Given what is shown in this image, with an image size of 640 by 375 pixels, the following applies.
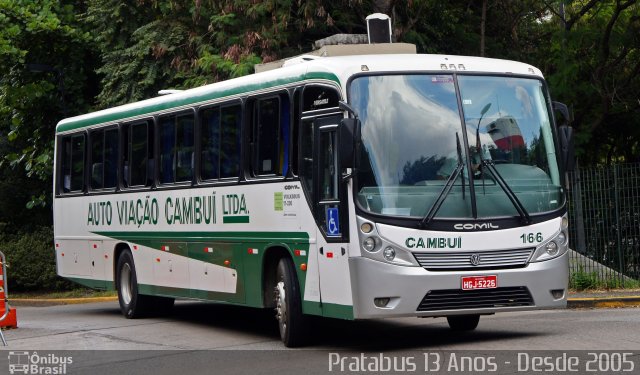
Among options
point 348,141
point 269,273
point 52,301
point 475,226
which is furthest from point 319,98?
point 52,301

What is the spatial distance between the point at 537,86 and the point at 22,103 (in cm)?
2053

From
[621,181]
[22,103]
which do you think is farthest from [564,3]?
[22,103]

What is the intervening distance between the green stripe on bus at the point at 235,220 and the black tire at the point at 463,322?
8.96 ft

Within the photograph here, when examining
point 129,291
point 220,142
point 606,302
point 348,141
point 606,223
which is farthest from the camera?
point 606,223

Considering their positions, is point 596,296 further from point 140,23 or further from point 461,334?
point 140,23

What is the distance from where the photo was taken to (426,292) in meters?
12.8

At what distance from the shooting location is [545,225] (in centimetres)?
1342

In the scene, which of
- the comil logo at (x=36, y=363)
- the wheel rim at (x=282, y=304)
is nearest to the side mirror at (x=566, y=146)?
the wheel rim at (x=282, y=304)

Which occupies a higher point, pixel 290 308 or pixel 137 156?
pixel 137 156

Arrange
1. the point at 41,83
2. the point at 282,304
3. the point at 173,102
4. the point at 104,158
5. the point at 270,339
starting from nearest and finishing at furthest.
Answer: the point at 282,304
the point at 270,339
the point at 173,102
the point at 104,158
the point at 41,83

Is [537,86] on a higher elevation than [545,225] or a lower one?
higher

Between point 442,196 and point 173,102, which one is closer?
Answer: point 442,196

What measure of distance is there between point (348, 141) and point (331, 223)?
108 cm

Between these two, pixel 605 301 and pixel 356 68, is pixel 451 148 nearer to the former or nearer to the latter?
pixel 356 68
